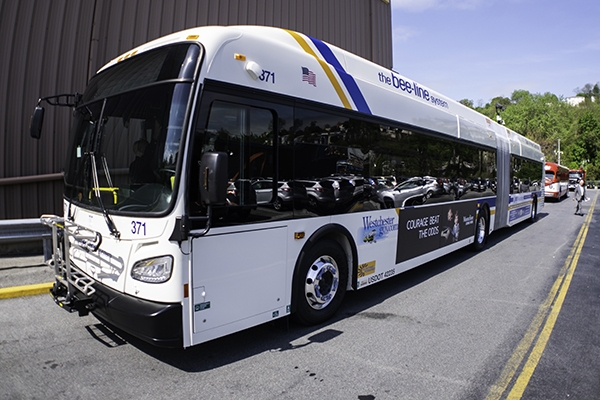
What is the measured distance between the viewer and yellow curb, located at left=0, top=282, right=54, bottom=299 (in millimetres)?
5570

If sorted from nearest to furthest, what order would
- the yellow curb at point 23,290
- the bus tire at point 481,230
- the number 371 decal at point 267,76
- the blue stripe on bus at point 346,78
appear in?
the number 371 decal at point 267,76 < the blue stripe on bus at point 346,78 < the yellow curb at point 23,290 < the bus tire at point 481,230

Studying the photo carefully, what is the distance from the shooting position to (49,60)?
820 centimetres

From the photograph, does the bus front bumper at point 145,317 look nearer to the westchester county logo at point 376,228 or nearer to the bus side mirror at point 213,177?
the bus side mirror at point 213,177

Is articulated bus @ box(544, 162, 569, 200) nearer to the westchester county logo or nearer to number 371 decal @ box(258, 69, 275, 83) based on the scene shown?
the westchester county logo

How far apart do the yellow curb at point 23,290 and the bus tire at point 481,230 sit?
8644 mm

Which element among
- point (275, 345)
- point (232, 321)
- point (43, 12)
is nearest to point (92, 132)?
point (232, 321)

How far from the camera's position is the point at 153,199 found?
3381mm

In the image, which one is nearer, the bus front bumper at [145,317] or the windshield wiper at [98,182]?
the bus front bumper at [145,317]

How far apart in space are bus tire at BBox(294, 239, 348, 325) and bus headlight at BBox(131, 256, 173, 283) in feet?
4.91

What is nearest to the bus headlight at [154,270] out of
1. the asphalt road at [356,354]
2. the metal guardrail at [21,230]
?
the asphalt road at [356,354]

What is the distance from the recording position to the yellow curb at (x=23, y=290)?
5.57 meters

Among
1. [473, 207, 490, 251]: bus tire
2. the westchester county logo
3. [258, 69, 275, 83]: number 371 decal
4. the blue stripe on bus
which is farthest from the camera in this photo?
[473, 207, 490, 251]: bus tire

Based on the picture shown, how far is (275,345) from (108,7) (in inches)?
319

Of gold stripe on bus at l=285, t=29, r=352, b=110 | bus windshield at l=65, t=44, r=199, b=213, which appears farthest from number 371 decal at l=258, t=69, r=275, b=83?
gold stripe on bus at l=285, t=29, r=352, b=110
